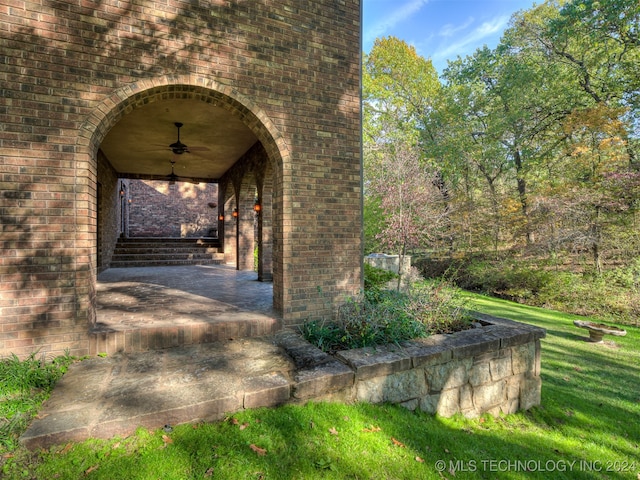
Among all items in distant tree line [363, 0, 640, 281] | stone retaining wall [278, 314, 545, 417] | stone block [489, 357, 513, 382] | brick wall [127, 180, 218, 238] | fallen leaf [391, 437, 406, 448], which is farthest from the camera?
brick wall [127, 180, 218, 238]

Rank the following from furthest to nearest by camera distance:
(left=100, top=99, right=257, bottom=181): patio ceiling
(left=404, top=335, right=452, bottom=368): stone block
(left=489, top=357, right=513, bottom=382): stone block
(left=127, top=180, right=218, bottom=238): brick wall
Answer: (left=127, top=180, right=218, bottom=238): brick wall
(left=100, top=99, right=257, bottom=181): patio ceiling
(left=489, top=357, right=513, bottom=382): stone block
(left=404, top=335, right=452, bottom=368): stone block

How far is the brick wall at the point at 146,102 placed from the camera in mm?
2818

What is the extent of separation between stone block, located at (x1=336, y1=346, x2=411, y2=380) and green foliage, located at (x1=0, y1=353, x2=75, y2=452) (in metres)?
2.29

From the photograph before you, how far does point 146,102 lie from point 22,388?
9.38ft

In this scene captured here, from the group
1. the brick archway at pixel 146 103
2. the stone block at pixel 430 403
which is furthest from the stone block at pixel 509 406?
the brick archway at pixel 146 103

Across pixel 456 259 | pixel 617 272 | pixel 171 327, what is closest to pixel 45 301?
pixel 171 327

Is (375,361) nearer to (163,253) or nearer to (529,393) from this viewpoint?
(529,393)

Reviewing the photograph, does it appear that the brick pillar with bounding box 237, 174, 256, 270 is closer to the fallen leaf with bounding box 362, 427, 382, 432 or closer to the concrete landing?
the concrete landing

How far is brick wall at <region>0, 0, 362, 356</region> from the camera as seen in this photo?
9.25ft

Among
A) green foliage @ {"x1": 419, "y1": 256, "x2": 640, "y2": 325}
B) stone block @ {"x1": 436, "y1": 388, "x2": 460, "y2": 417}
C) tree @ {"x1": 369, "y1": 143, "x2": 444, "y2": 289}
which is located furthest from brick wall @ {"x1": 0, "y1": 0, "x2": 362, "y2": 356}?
green foliage @ {"x1": 419, "y1": 256, "x2": 640, "y2": 325}

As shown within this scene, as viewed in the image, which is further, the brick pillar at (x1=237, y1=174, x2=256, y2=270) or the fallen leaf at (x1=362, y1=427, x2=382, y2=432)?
the brick pillar at (x1=237, y1=174, x2=256, y2=270)

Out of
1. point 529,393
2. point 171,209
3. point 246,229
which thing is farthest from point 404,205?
point 171,209

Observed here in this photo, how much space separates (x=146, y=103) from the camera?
3426 millimetres

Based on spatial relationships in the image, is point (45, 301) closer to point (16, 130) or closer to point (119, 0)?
point (16, 130)
